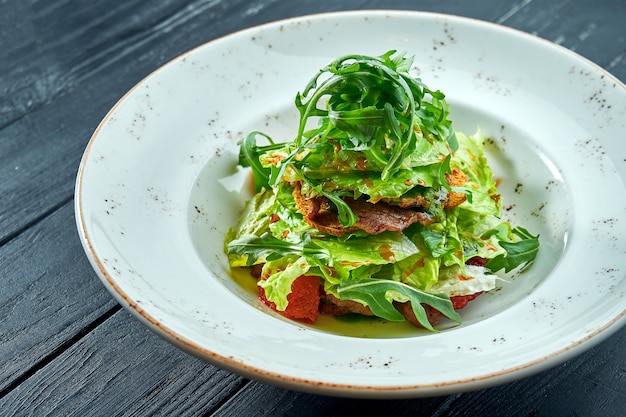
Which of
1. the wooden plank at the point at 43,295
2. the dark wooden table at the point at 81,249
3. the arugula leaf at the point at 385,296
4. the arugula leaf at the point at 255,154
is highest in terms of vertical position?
the arugula leaf at the point at 255,154

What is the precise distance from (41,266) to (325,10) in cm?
238

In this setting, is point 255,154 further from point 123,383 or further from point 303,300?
point 123,383

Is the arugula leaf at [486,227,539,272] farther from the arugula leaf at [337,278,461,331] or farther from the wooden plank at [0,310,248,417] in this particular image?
the wooden plank at [0,310,248,417]

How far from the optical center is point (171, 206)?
2902 mm

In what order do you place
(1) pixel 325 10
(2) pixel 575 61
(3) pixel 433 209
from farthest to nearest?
(1) pixel 325 10 < (2) pixel 575 61 < (3) pixel 433 209

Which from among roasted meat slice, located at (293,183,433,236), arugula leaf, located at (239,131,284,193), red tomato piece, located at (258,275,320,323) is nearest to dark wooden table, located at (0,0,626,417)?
red tomato piece, located at (258,275,320,323)

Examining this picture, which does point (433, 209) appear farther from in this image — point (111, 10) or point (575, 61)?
point (111, 10)

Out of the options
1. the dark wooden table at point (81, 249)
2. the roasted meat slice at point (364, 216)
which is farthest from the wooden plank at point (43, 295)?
the roasted meat slice at point (364, 216)

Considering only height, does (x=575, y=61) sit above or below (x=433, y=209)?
above

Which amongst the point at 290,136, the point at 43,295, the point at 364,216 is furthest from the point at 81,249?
the point at 364,216

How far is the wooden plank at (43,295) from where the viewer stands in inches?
111

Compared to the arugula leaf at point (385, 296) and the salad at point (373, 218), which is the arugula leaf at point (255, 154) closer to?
the salad at point (373, 218)

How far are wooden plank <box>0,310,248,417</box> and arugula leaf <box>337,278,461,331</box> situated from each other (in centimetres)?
51

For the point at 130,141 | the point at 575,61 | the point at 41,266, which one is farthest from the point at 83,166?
the point at 575,61
